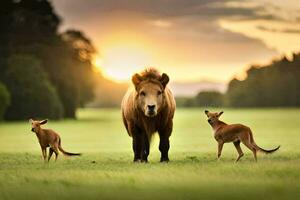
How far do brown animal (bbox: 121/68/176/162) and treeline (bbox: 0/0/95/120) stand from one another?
177ft

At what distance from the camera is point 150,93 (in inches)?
721

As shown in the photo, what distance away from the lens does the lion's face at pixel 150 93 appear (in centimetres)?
1808

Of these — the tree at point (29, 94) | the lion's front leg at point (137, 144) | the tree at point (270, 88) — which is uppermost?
the tree at point (270, 88)

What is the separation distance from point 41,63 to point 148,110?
64260mm

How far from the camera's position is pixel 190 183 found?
1380cm

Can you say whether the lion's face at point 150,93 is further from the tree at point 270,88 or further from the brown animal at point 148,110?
the tree at point 270,88

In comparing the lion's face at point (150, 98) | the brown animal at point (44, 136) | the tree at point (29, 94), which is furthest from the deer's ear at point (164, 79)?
the tree at point (29, 94)

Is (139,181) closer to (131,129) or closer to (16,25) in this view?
(131,129)

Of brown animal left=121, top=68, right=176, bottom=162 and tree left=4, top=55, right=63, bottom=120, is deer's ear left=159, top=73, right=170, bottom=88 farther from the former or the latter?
tree left=4, top=55, right=63, bottom=120

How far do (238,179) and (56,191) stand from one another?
138 inches

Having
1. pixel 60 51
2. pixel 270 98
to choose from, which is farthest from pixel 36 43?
pixel 270 98

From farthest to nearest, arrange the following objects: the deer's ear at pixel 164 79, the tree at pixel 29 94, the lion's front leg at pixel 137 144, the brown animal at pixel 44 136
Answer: the tree at pixel 29 94
the brown animal at pixel 44 136
the lion's front leg at pixel 137 144
the deer's ear at pixel 164 79

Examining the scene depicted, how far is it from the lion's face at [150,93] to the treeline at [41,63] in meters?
54.9

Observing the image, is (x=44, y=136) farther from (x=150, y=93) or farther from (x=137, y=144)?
(x=150, y=93)
